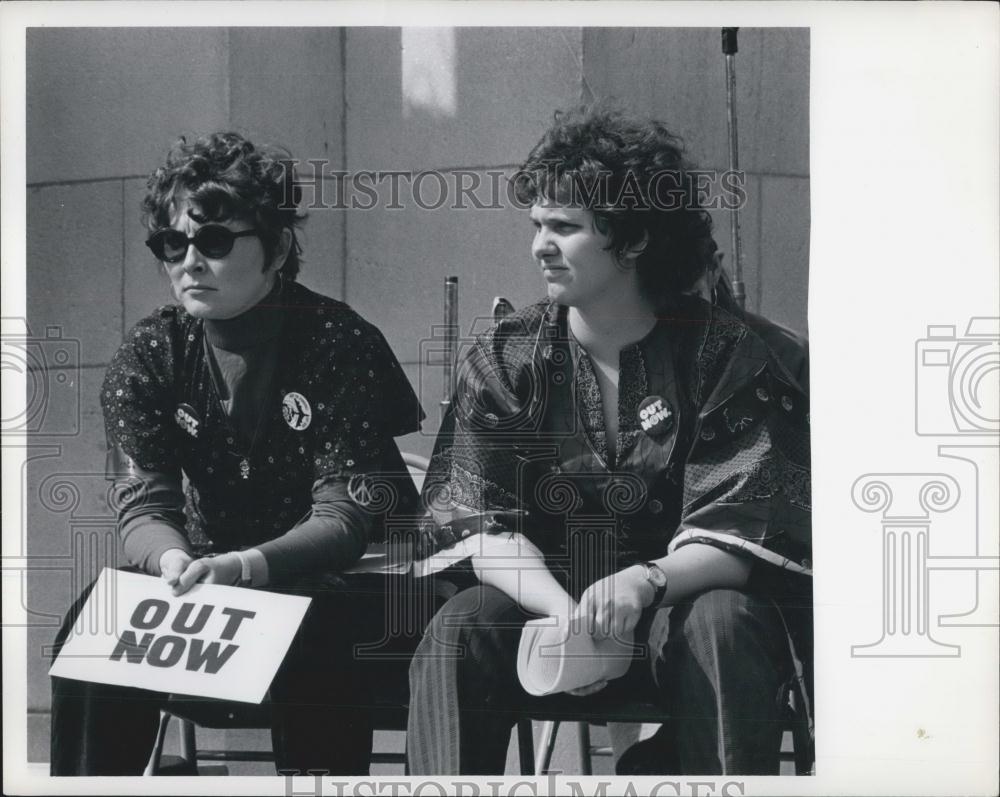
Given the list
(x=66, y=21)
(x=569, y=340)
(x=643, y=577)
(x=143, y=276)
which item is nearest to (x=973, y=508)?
(x=643, y=577)

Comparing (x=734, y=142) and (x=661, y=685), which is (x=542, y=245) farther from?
(x=661, y=685)

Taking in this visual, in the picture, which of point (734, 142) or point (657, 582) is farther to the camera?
point (734, 142)

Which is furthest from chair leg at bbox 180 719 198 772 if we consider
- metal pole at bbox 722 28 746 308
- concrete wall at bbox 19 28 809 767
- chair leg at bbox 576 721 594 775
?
metal pole at bbox 722 28 746 308

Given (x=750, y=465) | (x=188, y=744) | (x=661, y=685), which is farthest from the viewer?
(x=188, y=744)

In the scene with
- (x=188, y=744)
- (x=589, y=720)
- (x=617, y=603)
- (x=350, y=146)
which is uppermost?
(x=350, y=146)

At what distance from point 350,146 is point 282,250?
0.32m

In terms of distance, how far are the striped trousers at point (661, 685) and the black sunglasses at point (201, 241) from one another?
107 centimetres

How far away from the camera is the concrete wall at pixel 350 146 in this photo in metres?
3.38

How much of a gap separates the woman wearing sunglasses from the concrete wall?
0.21 feet

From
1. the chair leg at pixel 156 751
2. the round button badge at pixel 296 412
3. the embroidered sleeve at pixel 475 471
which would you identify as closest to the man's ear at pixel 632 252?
the embroidered sleeve at pixel 475 471

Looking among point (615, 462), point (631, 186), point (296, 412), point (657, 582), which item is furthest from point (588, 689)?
point (631, 186)

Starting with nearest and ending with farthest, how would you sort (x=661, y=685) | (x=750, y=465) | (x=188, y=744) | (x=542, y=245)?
(x=661, y=685) → (x=750, y=465) → (x=542, y=245) → (x=188, y=744)

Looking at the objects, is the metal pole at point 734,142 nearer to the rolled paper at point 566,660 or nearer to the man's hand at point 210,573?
the rolled paper at point 566,660

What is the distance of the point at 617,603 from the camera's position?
3197mm
